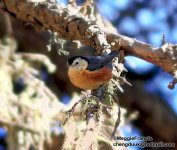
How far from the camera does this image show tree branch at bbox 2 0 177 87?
1.70 m

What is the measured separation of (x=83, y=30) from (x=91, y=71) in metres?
0.16

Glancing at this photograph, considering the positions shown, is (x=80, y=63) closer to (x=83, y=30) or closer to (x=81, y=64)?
(x=81, y=64)

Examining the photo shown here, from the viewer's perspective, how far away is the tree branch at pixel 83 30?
5.57 feet

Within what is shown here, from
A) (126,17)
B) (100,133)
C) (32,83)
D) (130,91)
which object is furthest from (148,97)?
(100,133)

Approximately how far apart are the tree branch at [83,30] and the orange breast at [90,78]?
8cm

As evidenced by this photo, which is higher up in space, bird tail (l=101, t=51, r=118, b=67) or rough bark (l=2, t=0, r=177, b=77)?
rough bark (l=2, t=0, r=177, b=77)

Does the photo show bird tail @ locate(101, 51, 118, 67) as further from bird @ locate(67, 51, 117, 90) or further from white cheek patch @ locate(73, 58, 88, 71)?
white cheek patch @ locate(73, 58, 88, 71)

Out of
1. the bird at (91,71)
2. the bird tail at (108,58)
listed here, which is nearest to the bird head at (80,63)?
the bird at (91,71)

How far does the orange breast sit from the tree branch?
8cm

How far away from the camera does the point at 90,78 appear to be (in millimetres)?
1780

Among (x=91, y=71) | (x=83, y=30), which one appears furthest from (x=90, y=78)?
(x=83, y=30)

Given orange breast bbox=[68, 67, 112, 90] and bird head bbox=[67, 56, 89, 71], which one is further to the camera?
bird head bbox=[67, 56, 89, 71]

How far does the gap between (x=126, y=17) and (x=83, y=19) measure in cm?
251

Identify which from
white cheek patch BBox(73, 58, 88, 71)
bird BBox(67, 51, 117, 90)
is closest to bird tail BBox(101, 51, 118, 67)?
bird BBox(67, 51, 117, 90)
